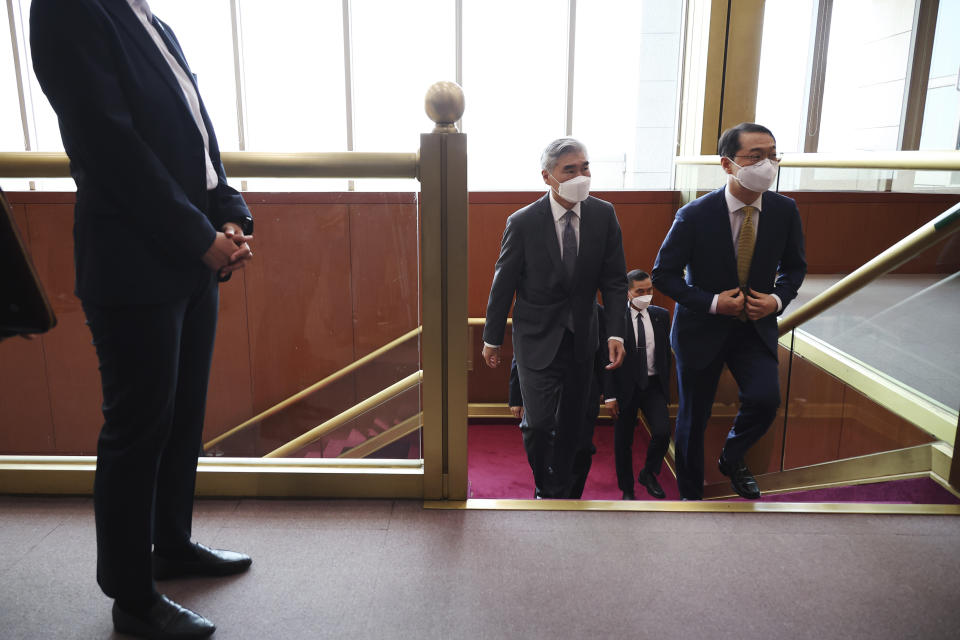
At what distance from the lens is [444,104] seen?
77.0 inches

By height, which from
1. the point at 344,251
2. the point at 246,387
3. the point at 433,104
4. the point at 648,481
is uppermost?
the point at 433,104

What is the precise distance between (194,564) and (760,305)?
7.12 ft

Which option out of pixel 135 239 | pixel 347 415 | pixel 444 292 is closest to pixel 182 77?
pixel 135 239

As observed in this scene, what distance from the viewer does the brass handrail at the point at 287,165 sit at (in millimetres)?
1933

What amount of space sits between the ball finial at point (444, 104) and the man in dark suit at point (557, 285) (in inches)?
29.1

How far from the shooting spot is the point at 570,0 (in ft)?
21.3

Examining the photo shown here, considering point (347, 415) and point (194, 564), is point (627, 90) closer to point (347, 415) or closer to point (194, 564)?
point (347, 415)

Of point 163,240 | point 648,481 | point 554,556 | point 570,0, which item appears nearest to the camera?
point 163,240

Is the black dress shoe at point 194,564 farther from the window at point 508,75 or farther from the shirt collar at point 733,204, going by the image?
the window at point 508,75

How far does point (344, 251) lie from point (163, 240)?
30.7 inches

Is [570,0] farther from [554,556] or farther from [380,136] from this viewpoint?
[554,556]

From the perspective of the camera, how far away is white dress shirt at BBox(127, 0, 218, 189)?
1.37 metres

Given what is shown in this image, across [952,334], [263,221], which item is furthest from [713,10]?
[263,221]

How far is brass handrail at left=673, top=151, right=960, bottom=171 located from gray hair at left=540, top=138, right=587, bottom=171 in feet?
3.84
